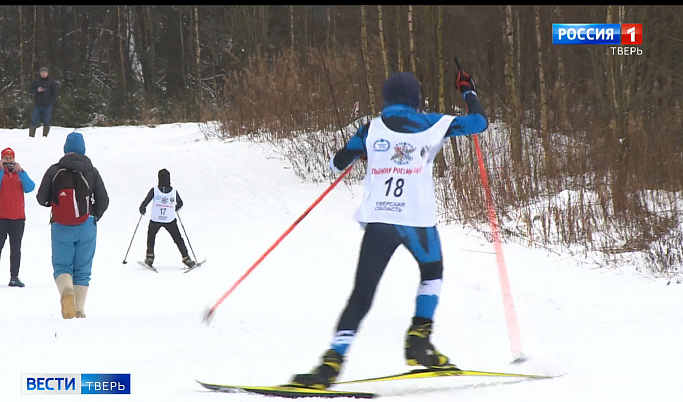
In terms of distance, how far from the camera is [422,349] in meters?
3.90

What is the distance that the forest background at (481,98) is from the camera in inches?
313

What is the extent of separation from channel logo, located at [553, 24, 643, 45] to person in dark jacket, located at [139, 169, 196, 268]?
A: 811 cm

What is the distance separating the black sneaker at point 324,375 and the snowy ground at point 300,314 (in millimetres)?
197

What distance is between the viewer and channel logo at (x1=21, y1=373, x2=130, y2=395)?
3.78m

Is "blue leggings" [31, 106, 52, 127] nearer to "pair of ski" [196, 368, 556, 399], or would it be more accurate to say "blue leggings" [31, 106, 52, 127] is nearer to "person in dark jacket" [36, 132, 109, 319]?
"person in dark jacket" [36, 132, 109, 319]

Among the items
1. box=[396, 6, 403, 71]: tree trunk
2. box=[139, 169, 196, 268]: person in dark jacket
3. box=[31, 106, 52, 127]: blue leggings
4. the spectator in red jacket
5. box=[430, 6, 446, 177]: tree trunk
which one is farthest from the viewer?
box=[31, 106, 52, 127]: blue leggings

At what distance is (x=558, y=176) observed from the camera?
927 cm

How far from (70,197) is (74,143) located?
433 millimetres

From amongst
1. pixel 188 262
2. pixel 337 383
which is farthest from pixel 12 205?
pixel 337 383

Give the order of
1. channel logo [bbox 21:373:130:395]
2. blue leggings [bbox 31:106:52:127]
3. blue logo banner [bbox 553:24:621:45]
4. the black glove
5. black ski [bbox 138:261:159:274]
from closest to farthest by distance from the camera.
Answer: channel logo [bbox 21:373:130:395] < the black glove < black ski [bbox 138:261:159:274] < blue logo banner [bbox 553:24:621:45] < blue leggings [bbox 31:106:52:127]

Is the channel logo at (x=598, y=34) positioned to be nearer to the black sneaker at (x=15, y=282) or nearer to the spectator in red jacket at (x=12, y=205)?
the spectator in red jacket at (x=12, y=205)

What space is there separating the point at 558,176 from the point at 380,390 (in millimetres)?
6095

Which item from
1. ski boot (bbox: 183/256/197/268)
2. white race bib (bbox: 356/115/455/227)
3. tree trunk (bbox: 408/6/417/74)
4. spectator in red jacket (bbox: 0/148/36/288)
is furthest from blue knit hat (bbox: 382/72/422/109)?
tree trunk (bbox: 408/6/417/74)

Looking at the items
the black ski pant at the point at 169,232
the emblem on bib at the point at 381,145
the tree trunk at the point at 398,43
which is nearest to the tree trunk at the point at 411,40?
the tree trunk at the point at 398,43
